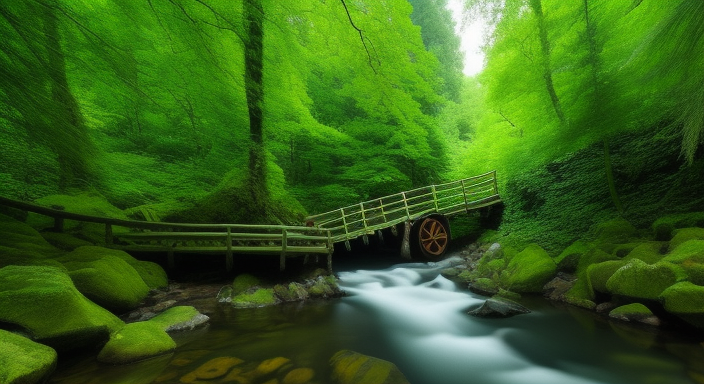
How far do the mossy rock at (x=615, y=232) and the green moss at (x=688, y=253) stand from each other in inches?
76.9

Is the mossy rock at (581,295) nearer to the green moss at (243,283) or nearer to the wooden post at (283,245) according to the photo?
the wooden post at (283,245)

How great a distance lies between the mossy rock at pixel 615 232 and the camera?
7102mm

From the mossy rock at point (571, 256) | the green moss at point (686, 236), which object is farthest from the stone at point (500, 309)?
the green moss at point (686, 236)

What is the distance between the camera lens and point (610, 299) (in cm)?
557

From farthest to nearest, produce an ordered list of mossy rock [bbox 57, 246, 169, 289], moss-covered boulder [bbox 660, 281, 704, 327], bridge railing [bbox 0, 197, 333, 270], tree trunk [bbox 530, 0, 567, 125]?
tree trunk [bbox 530, 0, 567, 125] → bridge railing [bbox 0, 197, 333, 270] → mossy rock [bbox 57, 246, 169, 289] → moss-covered boulder [bbox 660, 281, 704, 327]

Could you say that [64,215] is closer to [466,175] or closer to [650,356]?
[650,356]

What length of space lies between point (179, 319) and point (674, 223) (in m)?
9.76

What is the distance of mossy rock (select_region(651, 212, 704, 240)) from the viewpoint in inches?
247

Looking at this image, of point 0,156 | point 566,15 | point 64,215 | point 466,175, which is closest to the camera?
point 0,156

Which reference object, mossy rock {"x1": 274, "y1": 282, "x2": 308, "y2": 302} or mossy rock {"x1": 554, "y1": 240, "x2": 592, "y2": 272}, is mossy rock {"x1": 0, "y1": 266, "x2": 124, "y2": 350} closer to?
mossy rock {"x1": 274, "y1": 282, "x2": 308, "y2": 302}

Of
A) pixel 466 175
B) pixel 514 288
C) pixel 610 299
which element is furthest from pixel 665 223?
pixel 466 175

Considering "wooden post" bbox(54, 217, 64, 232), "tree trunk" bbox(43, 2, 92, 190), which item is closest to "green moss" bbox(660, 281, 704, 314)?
"tree trunk" bbox(43, 2, 92, 190)

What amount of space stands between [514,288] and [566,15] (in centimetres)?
682

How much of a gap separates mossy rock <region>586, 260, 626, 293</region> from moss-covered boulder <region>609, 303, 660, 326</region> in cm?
39
